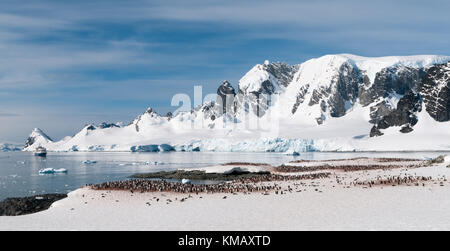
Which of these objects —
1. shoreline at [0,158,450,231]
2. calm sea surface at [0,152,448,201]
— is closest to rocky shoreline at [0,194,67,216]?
shoreline at [0,158,450,231]

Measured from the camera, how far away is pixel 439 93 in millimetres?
194750

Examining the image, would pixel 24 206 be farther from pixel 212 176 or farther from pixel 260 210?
pixel 212 176

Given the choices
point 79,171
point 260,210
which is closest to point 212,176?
point 260,210

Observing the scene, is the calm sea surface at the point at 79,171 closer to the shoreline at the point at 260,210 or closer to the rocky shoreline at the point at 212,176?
the rocky shoreline at the point at 212,176

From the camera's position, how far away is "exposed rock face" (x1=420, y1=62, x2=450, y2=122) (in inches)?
7598

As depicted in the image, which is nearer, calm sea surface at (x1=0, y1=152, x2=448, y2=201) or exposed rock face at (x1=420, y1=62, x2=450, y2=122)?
calm sea surface at (x1=0, y1=152, x2=448, y2=201)

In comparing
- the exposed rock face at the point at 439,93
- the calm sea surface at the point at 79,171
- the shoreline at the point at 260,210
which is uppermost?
the exposed rock face at the point at 439,93

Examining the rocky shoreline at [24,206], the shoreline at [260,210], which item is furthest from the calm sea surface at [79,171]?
the shoreline at [260,210]

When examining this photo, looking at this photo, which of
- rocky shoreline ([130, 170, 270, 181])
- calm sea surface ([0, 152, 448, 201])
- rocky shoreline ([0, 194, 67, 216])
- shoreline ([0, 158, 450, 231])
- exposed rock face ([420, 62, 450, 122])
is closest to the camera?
shoreline ([0, 158, 450, 231])

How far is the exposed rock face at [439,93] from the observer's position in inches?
7598

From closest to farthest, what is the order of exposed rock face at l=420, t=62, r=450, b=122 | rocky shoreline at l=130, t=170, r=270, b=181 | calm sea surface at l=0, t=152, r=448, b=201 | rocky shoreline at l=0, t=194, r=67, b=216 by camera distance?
rocky shoreline at l=0, t=194, r=67, b=216 < calm sea surface at l=0, t=152, r=448, b=201 < rocky shoreline at l=130, t=170, r=270, b=181 < exposed rock face at l=420, t=62, r=450, b=122

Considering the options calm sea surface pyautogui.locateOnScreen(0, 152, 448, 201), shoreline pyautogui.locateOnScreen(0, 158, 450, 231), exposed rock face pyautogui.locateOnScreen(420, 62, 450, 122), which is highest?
exposed rock face pyautogui.locateOnScreen(420, 62, 450, 122)

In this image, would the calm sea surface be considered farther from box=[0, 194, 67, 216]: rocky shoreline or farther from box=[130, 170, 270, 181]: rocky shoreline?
box=[0, 194, 67, 216]: rocky shoreline
